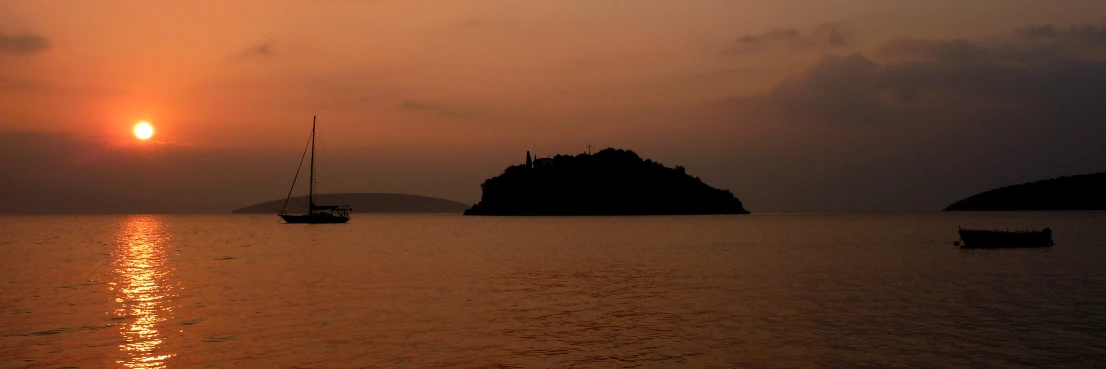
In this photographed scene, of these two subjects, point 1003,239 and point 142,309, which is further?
point 1003,239

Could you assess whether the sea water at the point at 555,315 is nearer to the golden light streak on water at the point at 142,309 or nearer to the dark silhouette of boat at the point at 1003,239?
the golden light streak on water at the point at 142,309

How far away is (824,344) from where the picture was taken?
2847 cm

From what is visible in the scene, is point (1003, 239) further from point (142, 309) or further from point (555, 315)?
point (142, 309)

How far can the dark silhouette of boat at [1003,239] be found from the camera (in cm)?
9444

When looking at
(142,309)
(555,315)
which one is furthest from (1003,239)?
(142,309)

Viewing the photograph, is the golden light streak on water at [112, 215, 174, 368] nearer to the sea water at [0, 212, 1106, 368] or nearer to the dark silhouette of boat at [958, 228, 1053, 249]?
the sea water at [0, 212, 1106, 368]

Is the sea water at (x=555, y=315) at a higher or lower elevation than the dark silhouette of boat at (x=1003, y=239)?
lower

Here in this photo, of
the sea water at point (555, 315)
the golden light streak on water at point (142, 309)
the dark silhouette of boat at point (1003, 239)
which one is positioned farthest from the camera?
the dark silhouette of boat at point (1003, 239)

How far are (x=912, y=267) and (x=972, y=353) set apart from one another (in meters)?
42.7

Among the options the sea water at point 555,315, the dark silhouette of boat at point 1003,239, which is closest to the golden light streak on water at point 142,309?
the sea water at point 555,315

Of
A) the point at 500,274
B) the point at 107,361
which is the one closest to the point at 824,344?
the point at 107,361

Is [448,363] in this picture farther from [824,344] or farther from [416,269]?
[416,269]

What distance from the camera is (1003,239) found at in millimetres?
94688

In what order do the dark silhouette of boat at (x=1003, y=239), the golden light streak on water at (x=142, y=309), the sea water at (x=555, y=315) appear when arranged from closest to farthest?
the sea water at (x=555, y=315), the golden light streak on water at (x=142, y=309), the dark silhouette of boat at (x=1003, y=239)
